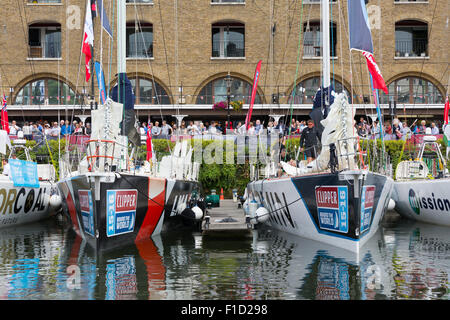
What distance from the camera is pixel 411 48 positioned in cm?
3631

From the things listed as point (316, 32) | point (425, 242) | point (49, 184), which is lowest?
point (425, 242)

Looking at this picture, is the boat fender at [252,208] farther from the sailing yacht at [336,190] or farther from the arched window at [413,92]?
the arched window at [413,92]

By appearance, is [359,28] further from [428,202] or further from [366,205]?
[428,202]

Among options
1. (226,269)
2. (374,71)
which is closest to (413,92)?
(374,71)

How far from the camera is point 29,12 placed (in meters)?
35.8

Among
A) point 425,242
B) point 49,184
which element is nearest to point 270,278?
point 425,242

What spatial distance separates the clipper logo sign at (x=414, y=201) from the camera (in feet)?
55.7

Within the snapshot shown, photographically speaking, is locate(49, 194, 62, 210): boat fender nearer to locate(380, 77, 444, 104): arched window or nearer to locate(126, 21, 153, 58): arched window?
locate(126, 21, 153, 58): arched window

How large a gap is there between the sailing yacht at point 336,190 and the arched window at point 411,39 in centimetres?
2471

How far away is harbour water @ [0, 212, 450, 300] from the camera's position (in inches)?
320

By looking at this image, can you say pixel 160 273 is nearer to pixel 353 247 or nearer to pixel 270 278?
pixel 270 278

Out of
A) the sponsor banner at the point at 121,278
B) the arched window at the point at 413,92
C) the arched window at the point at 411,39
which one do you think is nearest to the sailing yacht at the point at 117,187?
the sponsor banner at the point at 121,278

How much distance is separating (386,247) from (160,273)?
5.59 metres
